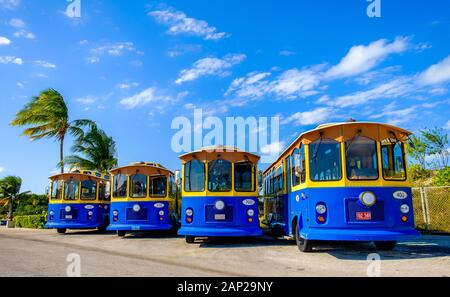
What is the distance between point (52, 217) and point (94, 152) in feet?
28.2

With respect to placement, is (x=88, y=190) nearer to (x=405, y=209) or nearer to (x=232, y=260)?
(x=232, y=260)

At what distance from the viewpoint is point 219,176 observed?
427 inches

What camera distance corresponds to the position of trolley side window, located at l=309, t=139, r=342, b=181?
802cm

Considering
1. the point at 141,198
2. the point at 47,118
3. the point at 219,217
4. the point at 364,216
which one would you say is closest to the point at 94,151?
the point at 47,118

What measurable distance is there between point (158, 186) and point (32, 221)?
41.6ft

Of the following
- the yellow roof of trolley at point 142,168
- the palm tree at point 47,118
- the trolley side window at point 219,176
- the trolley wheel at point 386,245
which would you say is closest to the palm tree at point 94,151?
the palm tree at point 47,118

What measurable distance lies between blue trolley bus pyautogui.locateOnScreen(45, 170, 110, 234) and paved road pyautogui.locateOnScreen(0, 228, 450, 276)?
211 inches

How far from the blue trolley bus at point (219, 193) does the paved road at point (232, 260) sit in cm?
58

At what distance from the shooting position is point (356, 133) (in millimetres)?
8094

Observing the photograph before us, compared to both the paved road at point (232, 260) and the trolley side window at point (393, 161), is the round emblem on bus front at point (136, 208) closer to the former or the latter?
the paved road at point (232, 260)

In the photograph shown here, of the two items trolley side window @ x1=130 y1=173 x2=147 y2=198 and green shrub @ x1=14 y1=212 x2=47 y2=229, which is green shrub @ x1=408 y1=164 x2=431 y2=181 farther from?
green shrub @ x1=14 y1=212 x2=47 y2=229

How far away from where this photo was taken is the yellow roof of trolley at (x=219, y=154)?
10.9 metres

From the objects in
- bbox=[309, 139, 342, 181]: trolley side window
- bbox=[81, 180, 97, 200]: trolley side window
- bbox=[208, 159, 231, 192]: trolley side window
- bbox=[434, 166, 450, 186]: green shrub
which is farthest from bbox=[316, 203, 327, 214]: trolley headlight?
bbox=[434, 166, 450, 186]: green shrub

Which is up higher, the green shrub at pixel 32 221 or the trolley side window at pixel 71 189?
the trolley side window at pixel 71 189
